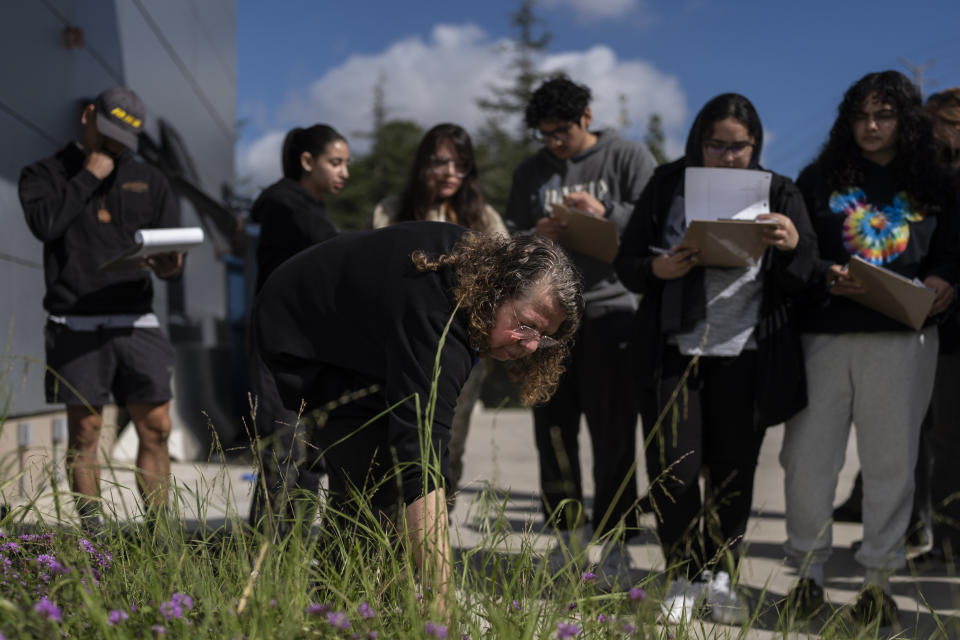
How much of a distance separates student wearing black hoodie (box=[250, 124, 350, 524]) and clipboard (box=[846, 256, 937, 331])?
6.68ft

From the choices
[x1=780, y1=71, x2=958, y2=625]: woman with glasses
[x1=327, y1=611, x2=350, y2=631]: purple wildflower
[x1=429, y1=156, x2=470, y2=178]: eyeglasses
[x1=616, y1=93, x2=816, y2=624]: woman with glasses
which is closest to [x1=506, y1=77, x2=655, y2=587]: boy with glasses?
[x1=429, y1=156, x2=470, y2=178]: eyeglasses

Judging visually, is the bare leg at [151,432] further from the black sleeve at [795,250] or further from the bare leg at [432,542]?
the black sleeve at [795,250]

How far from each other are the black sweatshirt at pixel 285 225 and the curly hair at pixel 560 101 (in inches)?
46.6

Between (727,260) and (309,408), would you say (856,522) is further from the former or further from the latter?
(309,408)

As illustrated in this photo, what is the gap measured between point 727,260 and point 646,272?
1.06ft

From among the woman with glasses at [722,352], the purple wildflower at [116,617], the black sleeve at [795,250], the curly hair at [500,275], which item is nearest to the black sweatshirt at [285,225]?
the woman with glasses at [722,352]

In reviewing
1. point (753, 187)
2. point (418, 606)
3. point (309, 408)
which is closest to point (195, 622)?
point (418, 606)

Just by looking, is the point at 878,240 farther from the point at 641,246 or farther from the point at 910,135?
the point at 641,246

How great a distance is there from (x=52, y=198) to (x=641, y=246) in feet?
7.74

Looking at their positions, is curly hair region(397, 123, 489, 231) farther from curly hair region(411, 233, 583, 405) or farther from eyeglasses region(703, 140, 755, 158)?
curly hair region(411, 233, 583, 405)

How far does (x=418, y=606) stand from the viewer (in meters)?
1.75

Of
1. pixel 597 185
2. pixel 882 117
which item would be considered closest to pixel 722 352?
pixel 882 117

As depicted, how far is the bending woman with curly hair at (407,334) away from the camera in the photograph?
82.7 inches

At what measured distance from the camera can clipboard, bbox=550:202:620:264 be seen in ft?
12.8
